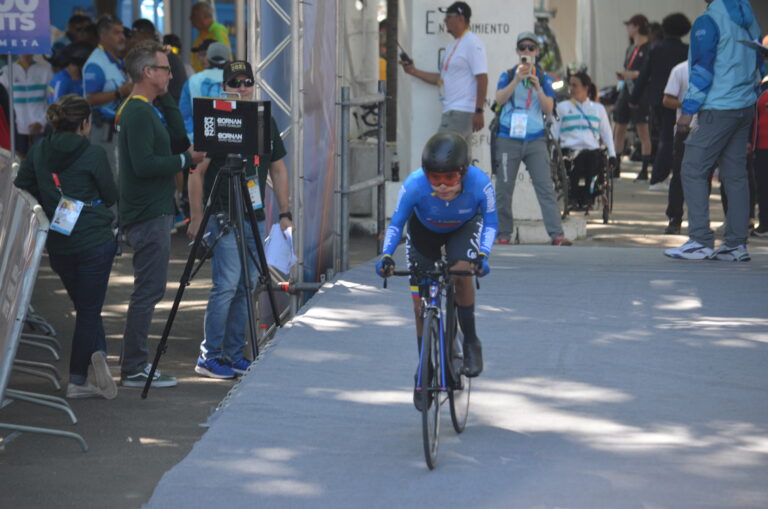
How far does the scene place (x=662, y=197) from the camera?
1792cm

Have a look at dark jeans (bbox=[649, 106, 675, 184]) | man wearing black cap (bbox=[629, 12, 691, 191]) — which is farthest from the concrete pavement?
man wearing black cap (bbox=[629, 12, 691, 191])

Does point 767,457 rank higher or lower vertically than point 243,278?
lower

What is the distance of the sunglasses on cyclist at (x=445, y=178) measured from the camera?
235 inches

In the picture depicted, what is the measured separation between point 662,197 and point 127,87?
7769 millimetres

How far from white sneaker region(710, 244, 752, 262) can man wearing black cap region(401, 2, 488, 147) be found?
333 cm

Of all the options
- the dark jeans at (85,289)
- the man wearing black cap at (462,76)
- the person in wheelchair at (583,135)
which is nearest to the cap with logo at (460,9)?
the man wearing black cap at (462,76)

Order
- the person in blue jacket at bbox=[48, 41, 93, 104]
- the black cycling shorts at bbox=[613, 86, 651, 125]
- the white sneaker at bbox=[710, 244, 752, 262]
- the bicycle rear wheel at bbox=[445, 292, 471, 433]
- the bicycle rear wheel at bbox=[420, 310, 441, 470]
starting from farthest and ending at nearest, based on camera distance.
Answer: the black cycling shorts at bbox=[613, 86, 651, 125]
the person in blue jacket at bbox=[48, 41, 93, 104]
the white sneaker at bbox=[710, 244, 752, 262]
the bicycle rear wheel at bbox=[445, 292, 471, 433]
the bicycle rear wheel at bbox=[420, 310, 441, 470]

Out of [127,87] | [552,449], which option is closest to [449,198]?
[552,449]

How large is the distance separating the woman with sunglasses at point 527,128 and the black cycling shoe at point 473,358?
564cm

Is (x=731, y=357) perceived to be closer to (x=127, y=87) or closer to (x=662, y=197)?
(x=127, y=87)

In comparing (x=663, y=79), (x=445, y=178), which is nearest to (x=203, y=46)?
(x=663, y=79)

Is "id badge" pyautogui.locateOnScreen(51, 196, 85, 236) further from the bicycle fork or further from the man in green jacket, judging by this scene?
the bicycle fork

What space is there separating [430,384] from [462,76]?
7.33m

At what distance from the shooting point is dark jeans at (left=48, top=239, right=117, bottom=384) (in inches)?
307
